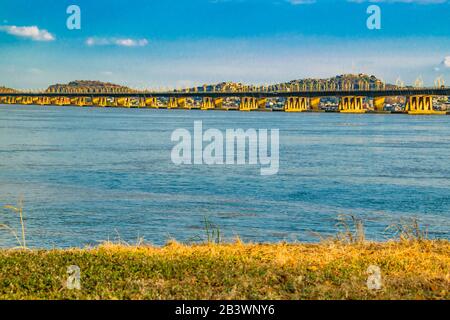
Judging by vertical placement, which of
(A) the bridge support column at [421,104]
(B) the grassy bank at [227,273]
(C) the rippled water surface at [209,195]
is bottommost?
(C) the rippled water surface at [209,195]

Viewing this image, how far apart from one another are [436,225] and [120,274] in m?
16.8

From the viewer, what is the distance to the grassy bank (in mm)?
10008

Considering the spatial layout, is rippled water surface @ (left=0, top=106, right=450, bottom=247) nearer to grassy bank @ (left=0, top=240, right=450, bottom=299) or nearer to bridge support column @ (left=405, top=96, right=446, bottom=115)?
grassy bank @ (left=0, top=240, right=450, bottom=299)

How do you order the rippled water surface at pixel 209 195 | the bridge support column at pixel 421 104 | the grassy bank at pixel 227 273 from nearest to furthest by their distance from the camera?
1. the grassy bank at pixel 227 273
2. the rippled water surface at pixel 209 195
3. the bridge support column at pixel 421 104

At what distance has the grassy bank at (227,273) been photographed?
32.8 ft

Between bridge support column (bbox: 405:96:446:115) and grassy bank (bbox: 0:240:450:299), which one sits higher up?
bridge support column (bbox: 405:96:446:115)

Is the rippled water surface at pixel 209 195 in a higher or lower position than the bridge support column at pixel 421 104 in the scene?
lower

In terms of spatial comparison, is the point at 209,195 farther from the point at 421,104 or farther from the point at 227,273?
the point at 421,104

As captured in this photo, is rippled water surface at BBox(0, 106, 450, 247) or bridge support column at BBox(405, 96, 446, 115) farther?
bridge support column at BBox(405, 96, 446, 115)

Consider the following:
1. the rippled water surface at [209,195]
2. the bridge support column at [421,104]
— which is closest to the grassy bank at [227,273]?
the rippled water surface at [209,195]

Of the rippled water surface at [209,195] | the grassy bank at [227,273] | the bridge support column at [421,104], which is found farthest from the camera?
the bridge support column at [421,104]

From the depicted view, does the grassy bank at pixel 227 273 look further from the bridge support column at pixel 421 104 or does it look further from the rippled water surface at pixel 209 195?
the bridge support column at pixel 421 104

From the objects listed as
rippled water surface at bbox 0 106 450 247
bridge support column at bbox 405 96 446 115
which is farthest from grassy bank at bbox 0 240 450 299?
bridge support column at bbox 405 96 446 115
